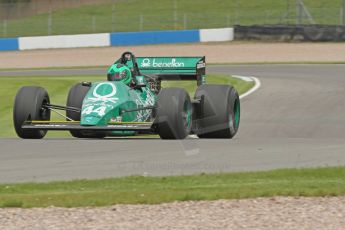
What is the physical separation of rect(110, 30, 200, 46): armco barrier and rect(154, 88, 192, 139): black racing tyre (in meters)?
33.1

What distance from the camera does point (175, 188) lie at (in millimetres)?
9570

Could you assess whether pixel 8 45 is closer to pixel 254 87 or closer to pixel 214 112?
pixel 254 87

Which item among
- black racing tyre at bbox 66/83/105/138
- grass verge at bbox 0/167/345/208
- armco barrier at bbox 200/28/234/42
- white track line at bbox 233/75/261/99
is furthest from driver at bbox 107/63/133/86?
armco barrier at bbox 200/28/234/42

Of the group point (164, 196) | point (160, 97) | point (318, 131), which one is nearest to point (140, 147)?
point (160, 97)

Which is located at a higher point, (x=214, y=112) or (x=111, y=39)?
(x=214, y=112)

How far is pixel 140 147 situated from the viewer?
12688 mm

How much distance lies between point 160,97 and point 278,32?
29.3 meters

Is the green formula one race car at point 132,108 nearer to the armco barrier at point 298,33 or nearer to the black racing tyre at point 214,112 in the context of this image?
the black racing tyre at point 214,112

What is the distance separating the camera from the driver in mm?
14805

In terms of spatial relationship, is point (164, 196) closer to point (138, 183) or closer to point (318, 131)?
point (138, 183)

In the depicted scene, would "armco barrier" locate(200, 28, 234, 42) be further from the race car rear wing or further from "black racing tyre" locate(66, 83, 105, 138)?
"black racing tyre" locate(66, 83, 105, 138)

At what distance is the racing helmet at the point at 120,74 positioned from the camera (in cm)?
1480

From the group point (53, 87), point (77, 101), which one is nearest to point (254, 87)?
point (53, 87)

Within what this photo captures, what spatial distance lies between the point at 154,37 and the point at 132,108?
3280cm
